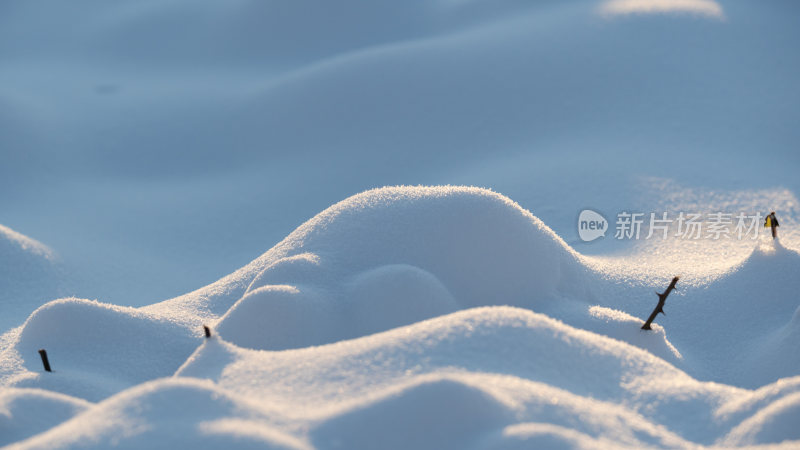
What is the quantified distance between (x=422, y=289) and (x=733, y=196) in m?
3.78

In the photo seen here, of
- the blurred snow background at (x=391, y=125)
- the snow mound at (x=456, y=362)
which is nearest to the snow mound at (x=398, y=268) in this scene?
the snow mound at (x=456, y=362)

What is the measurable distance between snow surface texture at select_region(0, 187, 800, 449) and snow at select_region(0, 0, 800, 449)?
0.03 ft

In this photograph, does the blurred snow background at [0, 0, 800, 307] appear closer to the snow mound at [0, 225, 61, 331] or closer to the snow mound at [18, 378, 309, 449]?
the snow mound at [0, 225, 61, 331]

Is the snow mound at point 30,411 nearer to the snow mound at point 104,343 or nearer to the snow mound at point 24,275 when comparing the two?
the snow mound at point 104,343

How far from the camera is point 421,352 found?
6.65ft

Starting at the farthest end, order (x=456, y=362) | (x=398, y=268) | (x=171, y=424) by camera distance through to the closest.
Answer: (x=398, y=268)
(x=456, y=362)
(x=171, y=424)

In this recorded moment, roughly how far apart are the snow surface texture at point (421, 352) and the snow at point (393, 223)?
0.01 meters

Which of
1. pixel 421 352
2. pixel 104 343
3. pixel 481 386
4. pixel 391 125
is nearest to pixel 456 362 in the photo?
pixel 421 352

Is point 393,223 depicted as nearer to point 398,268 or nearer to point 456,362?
point 398,268

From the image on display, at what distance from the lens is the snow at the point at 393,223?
1878mm

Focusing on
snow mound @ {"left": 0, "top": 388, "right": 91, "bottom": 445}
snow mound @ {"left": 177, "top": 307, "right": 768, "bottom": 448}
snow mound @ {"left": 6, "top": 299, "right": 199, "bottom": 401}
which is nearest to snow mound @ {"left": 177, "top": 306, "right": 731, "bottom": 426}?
snow mound @ {"left": 177, "top": 307, "right": 768, "bottom": 448}

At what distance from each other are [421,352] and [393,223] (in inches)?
46.8

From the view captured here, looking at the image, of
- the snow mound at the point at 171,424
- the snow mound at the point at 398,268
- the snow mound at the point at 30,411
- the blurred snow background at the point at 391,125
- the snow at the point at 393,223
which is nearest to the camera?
the snow mound at the point at 171,424

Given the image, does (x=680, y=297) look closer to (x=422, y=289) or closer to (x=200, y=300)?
(x=422, y=289)
